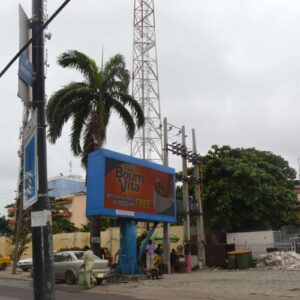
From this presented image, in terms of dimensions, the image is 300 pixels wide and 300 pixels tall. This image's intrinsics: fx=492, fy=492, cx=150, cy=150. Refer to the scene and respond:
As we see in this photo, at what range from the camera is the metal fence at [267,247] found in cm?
3138

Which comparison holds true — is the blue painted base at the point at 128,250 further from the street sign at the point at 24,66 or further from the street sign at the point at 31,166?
the street sign at the point at 24,66

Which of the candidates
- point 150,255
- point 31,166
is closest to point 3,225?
point 150,255

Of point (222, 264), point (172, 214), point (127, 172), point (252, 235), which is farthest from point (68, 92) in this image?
point (252, 235)

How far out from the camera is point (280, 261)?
2842 cm

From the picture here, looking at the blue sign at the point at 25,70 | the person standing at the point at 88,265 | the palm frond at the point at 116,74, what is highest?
the palm frond at the point at 116,74

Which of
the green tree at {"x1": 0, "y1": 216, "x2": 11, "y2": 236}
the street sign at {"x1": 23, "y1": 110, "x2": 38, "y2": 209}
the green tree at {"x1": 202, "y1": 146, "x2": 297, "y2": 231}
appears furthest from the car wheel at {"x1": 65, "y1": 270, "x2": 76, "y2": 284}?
the green tree at {"x1": 0, "y1": 216, "x2": 11, "y2": 236}

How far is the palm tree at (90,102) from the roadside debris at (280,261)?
1097cm

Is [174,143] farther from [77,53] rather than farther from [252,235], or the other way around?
[252,235]

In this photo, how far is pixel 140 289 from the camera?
1839 cm

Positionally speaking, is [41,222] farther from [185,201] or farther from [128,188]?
[185,201]

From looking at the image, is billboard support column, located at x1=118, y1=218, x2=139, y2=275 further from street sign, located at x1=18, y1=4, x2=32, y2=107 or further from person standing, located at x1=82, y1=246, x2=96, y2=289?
street sign, located at x1=18, y1=4, x2=32, y2=107

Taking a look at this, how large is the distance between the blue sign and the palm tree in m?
17.7

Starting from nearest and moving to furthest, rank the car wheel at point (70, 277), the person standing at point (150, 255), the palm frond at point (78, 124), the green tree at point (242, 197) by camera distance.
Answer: the car wheel at point (70, 277), the person standing at point (150, 255), the palm frond at point (78, 124), the green tree at point (242, 197)

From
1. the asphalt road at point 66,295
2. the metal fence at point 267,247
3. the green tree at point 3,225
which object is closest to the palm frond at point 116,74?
the asphalt road at point 66,295
